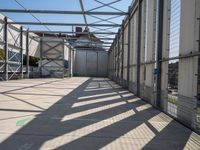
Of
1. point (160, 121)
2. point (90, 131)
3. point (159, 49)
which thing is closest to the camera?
point (90, 131)

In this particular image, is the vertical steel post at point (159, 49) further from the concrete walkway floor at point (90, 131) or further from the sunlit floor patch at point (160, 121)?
the sunlit floor patch at point (160, 121)

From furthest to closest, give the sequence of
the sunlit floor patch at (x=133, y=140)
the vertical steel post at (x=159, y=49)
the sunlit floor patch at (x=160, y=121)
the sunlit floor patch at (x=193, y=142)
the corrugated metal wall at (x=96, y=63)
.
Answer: the corrugated metal wall at (x=96, y=63)
the vertical steel post at (x=159, y=49)
the sunlit floor patch at (x=160, y=121)
the sunlit floor patch at (x=193, y=142)
the sunlit floor patch at (x=133, y=140)

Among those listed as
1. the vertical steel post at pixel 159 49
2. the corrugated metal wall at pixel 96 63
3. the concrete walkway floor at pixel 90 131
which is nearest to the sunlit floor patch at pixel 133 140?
the concrete walkway floor at pixel 90 131

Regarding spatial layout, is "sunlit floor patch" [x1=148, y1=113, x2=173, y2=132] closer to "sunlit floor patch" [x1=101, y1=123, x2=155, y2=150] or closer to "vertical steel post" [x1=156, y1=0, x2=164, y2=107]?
"sunlit floor patch" [x1=101, y1=123, x2=155, y2=150]

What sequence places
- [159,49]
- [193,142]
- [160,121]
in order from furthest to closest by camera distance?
[159,49] → [160,121] → [193,142]

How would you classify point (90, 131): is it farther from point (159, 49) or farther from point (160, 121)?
point (159, 49)

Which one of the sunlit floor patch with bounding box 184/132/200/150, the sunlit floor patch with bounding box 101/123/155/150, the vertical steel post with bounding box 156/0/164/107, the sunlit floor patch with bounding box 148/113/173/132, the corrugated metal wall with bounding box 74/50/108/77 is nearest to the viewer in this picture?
the sunlit floor patch with bounding box 101/123/155/150

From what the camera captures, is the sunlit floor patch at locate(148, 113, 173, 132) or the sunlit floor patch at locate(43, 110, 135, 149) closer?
the sunlit floor patch at locate(43, 110, 135, 149)

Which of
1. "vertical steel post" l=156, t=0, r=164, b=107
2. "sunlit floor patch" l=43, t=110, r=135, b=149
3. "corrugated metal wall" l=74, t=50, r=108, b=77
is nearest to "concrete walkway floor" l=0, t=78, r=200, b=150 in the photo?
"sunlit floor patch" l=43, t=110, r=135, b=149

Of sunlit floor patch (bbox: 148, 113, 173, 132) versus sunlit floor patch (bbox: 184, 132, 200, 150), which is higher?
sunlit floor patch (bbox: 184, 132, 200, 150)

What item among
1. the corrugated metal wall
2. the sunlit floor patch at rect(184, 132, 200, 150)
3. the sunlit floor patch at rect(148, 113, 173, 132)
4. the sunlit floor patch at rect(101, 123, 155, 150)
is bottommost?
the sunlit floor patch at rect(148, 113, 173, 132)

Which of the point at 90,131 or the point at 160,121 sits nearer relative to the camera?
the point at 90,131

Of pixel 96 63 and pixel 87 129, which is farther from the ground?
pixel 96 63

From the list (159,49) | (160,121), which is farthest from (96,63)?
(160,121)
